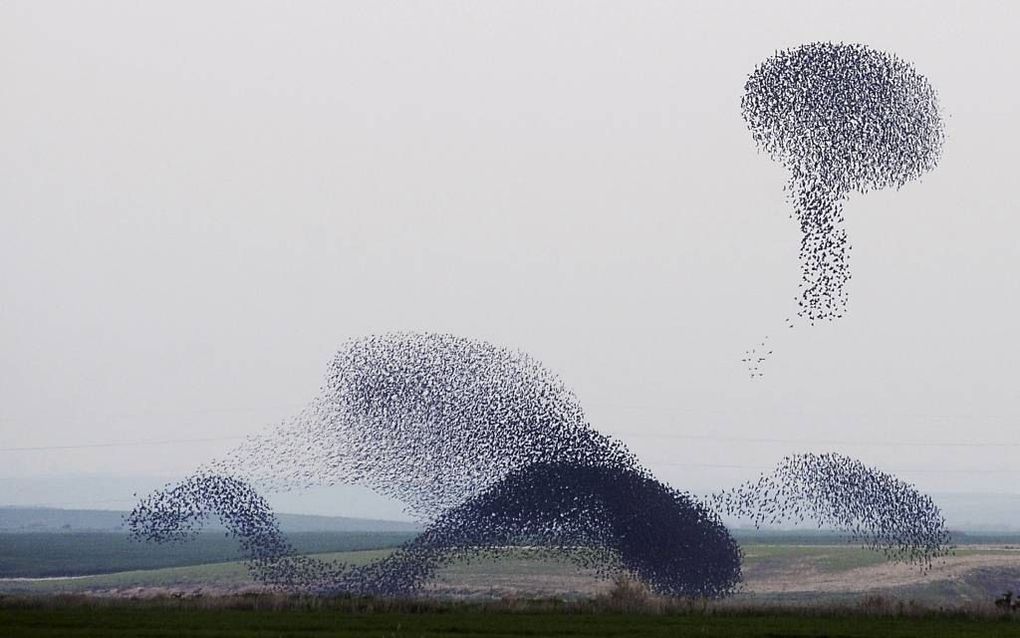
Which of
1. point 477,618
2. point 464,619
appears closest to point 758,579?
point 477,618

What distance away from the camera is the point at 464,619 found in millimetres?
39719

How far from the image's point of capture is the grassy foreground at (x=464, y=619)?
35.9m

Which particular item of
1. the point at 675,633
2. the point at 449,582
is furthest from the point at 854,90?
the point at 449,582

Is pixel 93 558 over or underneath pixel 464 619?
over

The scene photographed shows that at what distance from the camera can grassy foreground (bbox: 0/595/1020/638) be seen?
35.9m

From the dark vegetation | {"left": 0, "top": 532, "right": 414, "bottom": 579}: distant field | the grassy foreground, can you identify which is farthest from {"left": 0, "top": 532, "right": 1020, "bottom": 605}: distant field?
{"left": 0, "top": 532, "right": 414, "bottom": 579}: distant field

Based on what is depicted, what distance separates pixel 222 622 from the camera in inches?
1481

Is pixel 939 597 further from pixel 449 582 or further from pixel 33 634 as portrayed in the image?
pixel 33 634

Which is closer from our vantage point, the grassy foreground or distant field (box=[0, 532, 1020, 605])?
the grassy foreground

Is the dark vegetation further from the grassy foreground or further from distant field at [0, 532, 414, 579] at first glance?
distant field at [0, 532, 414, 579]

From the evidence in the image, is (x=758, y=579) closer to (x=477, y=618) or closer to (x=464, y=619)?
(x=477, y=618)

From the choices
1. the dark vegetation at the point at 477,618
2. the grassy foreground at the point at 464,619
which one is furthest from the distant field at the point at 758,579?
the grassy foreground at the point at 464,619

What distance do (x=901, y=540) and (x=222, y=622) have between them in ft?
103

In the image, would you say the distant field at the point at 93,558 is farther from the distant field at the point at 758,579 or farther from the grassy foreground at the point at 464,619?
the grassy foreground at the point at 464,619
